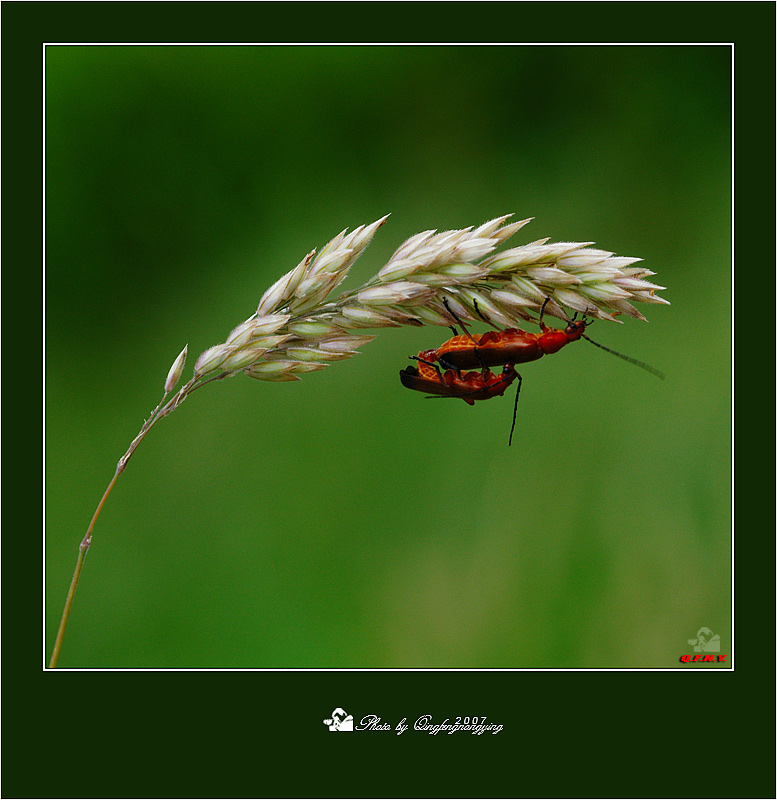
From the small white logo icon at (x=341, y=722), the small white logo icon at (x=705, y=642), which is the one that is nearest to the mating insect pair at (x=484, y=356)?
the small white logo icon at (x=341, y=722)

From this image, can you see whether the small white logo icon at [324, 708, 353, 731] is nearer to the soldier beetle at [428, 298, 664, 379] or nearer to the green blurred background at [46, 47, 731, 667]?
the green blurred background at [46, 47, 731, 667]

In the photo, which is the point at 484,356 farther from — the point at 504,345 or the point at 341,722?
the point at 341,722

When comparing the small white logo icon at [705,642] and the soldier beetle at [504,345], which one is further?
the small white logo icon at [705,642]

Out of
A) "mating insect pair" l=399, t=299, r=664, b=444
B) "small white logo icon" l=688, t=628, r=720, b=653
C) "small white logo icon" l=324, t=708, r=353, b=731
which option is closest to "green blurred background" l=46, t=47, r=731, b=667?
"small white logo icon" l=688, t=628, r=720, b=653

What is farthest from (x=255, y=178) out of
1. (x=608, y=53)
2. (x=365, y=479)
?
(x=608, y=53)

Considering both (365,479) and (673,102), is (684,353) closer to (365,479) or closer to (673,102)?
(673,102)

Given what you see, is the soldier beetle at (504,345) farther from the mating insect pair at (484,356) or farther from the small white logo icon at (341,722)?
the small white logo icon at (341,722)
